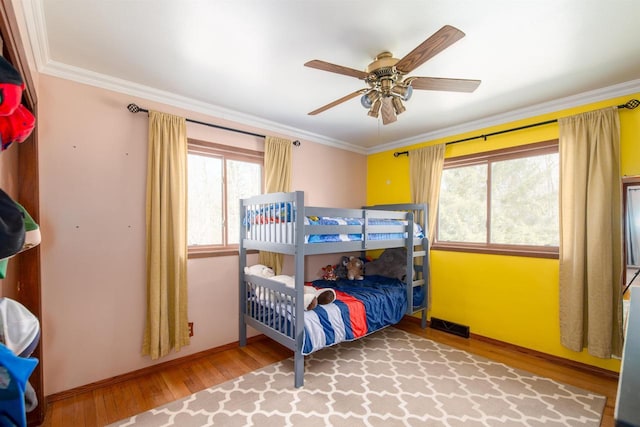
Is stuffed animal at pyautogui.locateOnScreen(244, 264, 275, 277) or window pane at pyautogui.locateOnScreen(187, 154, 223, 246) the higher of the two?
window pane at pyautogui.locateOnScreen(187, 154, 223, 246)

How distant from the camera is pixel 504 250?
3.15 metres

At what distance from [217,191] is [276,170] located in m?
0.71

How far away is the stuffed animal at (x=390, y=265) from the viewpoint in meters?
3.74

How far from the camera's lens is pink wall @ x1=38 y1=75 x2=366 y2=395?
2.16 meters

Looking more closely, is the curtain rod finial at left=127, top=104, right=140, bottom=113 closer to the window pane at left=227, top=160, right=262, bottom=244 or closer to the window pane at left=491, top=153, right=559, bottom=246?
the window pane at left=227, top=160, right=262, bottom=244

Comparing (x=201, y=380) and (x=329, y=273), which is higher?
(x=329, y=273)

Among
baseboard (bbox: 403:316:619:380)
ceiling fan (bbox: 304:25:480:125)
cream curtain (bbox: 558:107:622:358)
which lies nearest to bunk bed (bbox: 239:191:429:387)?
baseboard (bbox: 403:316:619:380)

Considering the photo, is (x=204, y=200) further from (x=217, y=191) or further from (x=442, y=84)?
(x=442, y=84)

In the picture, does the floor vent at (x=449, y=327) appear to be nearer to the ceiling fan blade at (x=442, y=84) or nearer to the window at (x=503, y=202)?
the window at (x=503, y=202)

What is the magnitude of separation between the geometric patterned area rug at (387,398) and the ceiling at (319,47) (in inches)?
98.8

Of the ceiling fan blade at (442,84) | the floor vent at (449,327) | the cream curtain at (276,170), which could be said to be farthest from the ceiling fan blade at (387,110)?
the floor vent at (449,327)

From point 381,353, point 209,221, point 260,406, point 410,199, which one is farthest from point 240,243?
point 410,199

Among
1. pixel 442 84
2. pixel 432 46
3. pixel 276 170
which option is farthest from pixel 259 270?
pixel 432 46

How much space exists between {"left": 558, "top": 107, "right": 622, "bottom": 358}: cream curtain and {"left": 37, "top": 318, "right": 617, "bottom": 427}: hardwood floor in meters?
0.29
